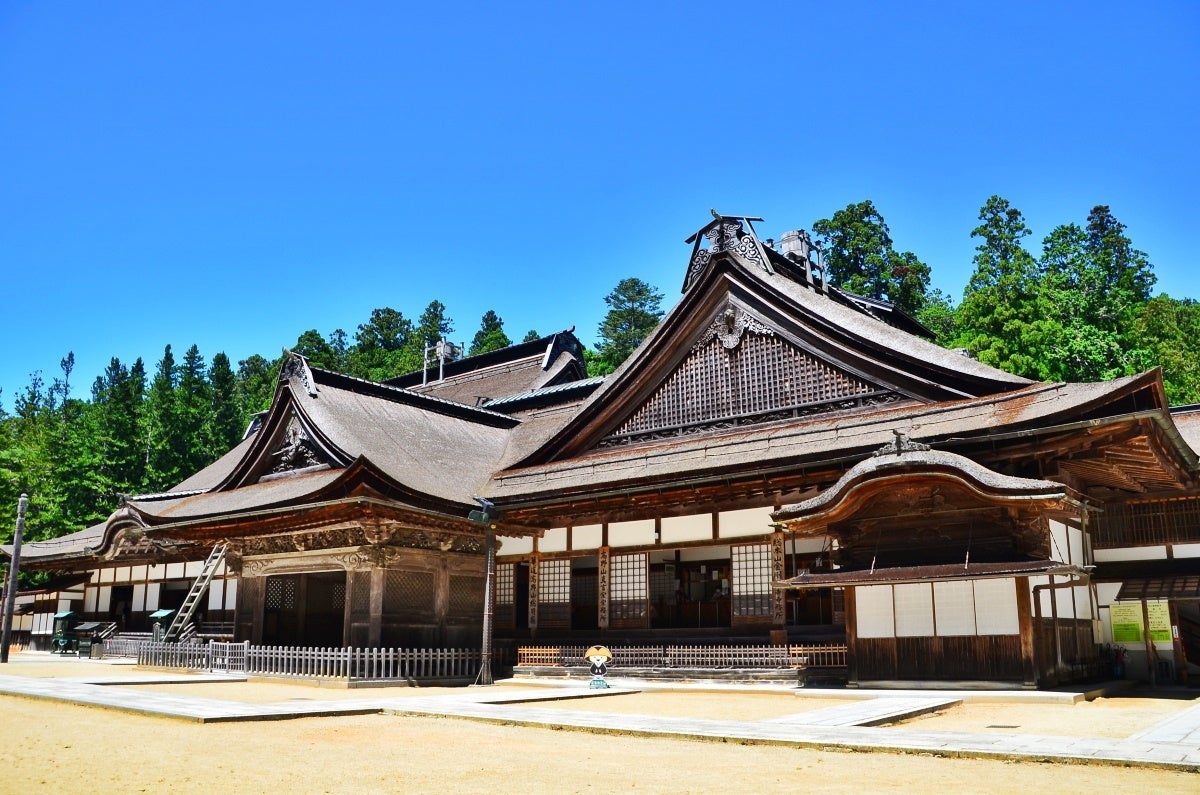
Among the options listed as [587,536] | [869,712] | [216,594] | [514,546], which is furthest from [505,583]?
[869,712]

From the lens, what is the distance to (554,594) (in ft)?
76.6

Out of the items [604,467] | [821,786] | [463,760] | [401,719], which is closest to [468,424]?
[604,467]

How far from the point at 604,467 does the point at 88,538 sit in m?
24.2

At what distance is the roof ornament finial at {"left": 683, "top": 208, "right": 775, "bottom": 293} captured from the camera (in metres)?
23.4

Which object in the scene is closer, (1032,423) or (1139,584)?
(1032,423)

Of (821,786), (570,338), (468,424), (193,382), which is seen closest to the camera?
(821,786)

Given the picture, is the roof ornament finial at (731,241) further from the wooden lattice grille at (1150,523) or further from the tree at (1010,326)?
the tree at (1010,326)

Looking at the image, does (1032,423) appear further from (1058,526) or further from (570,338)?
(570,338)

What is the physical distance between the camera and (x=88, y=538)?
35.8 meters

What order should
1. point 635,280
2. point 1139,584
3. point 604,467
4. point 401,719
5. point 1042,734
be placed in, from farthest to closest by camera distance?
point 635,280 → point 604,467 → point 1139,584 → point 401,719 → point 1042,734

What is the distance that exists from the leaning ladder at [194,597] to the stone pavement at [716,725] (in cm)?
A: 856

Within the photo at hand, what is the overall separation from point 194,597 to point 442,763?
20.9 m

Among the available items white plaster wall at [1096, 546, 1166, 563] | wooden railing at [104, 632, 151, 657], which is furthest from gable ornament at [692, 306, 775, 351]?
wooden railing at [104, 632, 151, 657]

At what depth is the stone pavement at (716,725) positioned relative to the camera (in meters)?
8.82
